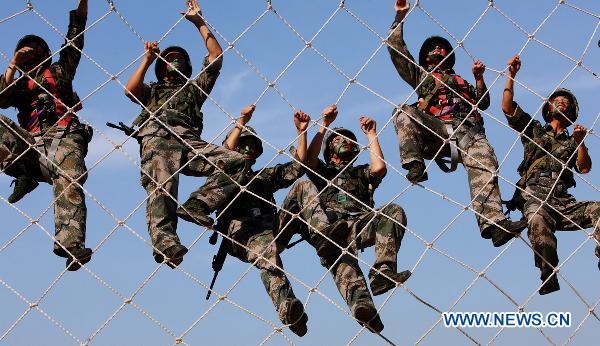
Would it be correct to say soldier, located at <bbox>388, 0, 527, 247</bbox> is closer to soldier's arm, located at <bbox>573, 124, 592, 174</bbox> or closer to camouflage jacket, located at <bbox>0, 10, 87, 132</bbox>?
soldier's arm, located at <bbox>573, 124, 592, 174</bbox>

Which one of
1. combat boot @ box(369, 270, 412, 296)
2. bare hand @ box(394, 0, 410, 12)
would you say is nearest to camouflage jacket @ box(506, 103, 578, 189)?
bare hand @ box(394, 0, 410, 12)

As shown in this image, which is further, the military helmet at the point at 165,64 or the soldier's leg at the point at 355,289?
the military helmet at the point at 165,64

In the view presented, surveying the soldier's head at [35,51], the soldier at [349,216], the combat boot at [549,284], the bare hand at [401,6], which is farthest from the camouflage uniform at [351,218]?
the soldier's head at [35,51]

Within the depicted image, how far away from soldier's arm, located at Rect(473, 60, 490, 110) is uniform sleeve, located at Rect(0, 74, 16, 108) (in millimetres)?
3281

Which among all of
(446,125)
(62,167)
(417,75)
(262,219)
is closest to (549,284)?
(446,125)

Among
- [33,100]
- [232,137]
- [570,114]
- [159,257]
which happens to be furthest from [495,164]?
[33,100]

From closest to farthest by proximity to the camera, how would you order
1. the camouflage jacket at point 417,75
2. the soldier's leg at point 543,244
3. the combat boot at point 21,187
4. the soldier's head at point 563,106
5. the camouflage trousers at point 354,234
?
the camouflage trousers at point 354,234 < the combat boot at point 21,187 < the soldier's leg at point 543,244 < the camouflage jacket at point 417,75 < the soldier's head at point 563,106

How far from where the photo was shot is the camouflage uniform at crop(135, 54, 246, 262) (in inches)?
340

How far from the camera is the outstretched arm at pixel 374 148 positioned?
905cm

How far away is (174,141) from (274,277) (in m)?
1.18

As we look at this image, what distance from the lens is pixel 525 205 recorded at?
30.4ft

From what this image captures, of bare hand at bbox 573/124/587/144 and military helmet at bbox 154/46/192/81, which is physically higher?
bare hand at bbox 573/124/587/144

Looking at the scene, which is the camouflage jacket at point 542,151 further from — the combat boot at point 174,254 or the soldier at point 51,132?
the soldier at point 51,132

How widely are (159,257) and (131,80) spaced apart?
4.46 ft
